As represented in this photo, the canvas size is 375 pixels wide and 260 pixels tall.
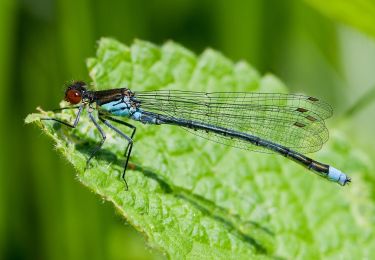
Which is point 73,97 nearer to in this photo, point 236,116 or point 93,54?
point 236,116

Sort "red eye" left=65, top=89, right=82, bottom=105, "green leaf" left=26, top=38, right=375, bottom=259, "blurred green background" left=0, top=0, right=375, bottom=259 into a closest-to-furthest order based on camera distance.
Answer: "green leaf" left=26, top=38, right=375, bottom=259, "red eye" left=65, top=89, right=82, bottom=105, "blurred green background" left=0, top=0, right=375, bottom=259

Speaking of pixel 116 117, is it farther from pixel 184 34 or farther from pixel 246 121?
pixel 184 34

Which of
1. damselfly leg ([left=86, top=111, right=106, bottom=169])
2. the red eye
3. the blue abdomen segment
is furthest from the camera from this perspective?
the blue abdomen segment

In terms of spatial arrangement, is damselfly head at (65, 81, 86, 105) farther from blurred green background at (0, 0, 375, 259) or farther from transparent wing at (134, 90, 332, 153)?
transparent wing at (134, 90, 332, 153)

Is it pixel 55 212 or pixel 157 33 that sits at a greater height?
pixel 157 33

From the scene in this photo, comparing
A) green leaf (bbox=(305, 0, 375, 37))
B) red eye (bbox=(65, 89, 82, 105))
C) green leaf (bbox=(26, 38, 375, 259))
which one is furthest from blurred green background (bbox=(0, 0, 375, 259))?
green leaf (bbox=(26, 38, 375, 259))

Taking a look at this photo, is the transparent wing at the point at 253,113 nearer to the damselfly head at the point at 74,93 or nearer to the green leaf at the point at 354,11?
the damselfly head at the point at 74,93

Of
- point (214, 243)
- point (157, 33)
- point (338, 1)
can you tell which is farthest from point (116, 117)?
point (157, 33)

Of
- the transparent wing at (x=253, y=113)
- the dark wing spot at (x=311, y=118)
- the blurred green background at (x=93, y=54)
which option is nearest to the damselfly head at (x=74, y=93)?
the blurred green background at (x=93, y=54)
